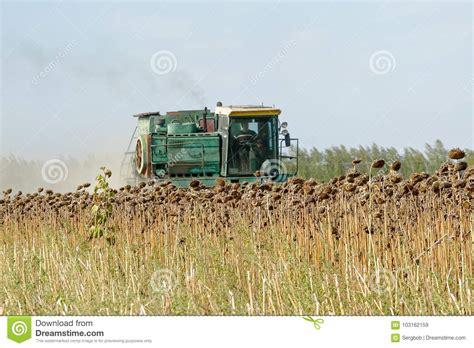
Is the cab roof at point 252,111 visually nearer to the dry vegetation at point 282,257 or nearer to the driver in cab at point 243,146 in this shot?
the driver in cab at point 243,146

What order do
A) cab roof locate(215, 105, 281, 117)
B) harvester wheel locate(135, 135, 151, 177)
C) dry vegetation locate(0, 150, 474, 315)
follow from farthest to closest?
harvester wheel locate(135, 135, 151, 177) → cab roof locate(215, 105, 281, 117) → dry vegetation locate(0, 150, 474, 315)

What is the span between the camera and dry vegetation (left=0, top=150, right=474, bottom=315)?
6.20 meters

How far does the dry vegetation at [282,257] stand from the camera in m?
6.20

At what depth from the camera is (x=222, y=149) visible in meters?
19.7

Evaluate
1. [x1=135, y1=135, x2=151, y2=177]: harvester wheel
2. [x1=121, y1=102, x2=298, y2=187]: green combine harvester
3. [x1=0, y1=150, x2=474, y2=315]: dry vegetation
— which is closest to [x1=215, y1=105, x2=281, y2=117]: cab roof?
[x1=121, y1=102, x2=298, y2=187]: green combine harvester

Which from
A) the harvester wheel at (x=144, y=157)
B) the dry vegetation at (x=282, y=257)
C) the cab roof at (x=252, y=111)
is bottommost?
the dry vegetation at (x=282, y=257)

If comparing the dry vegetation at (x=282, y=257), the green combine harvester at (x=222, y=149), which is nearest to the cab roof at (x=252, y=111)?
the green combine harvester at (x=222, y=149)

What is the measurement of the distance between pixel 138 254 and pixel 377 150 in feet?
73.5

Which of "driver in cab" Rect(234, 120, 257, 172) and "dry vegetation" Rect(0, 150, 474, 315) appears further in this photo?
"driver in cab" Rect(234, 120, 257, 172)

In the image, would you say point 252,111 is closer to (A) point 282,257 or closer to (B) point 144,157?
(B) point 144,157

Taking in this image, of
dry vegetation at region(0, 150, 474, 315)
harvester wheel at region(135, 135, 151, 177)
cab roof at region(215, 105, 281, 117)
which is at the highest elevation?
cab roof at region(215, 105, 281, 117)

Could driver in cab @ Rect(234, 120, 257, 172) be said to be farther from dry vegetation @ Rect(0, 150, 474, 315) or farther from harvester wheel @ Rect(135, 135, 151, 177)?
dry vegetation @ Rect(0, 150, 474, 315)
